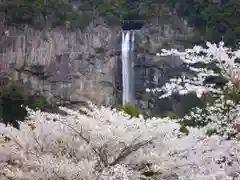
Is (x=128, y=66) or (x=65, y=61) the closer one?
(x=65, y=61)

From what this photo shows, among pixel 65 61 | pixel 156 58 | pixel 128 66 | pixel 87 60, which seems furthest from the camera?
pixel 128 66

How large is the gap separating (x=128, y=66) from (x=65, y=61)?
2823 mm

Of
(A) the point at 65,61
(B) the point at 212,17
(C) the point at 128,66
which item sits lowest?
(C) the point at 128,66

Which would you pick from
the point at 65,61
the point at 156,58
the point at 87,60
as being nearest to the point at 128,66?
the point at 156,58

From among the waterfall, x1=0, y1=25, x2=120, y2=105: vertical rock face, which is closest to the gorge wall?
x1=0, y1=25, x2=120, y2=105: vertical rock face

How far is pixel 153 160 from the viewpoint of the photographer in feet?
8.91

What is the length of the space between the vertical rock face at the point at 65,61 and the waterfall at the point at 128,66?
1.41ft

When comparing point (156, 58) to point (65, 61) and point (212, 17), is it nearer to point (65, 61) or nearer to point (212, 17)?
point (212, 17)

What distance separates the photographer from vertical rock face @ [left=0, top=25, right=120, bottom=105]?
17359 mm

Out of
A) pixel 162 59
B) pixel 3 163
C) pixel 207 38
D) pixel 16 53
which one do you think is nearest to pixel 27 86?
pixel 16 53

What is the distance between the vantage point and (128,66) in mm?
18844

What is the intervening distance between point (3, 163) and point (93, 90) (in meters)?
15.4

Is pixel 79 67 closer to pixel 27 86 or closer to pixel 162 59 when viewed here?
pixel 27 86

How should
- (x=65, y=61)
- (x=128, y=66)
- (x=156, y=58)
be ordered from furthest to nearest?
(x=128, y=66), (x=156, y=58), (x=65, y=61)
